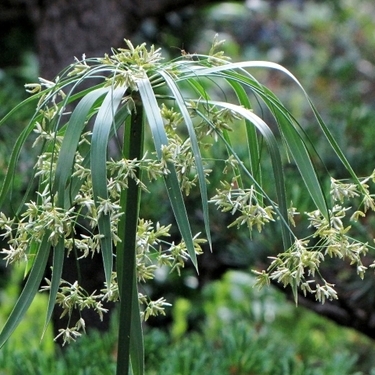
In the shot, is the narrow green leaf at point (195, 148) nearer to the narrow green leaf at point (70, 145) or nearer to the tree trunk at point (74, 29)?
the narrow green leaf at point (70, 145)

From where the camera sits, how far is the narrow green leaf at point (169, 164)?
0.33 metres

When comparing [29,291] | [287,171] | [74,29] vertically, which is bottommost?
[29,291]

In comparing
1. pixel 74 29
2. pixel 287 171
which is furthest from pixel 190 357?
pixel 74 29

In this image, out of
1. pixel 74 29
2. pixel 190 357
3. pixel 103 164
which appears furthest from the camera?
pixel 74 29

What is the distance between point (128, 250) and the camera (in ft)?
1.21

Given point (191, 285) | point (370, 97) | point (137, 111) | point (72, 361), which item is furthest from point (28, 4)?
point (370, 97)

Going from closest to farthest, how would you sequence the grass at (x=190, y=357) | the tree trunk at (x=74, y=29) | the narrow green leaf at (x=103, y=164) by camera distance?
the narrow green leaf at (x=103, y=164) → the grass at (x=190, y=357) → the tree trunk at (x=74, y=29)

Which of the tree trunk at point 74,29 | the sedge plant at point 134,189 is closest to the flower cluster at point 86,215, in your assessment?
the sedge plant at point 134,189

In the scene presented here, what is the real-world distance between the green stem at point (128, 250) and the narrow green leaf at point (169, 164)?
0.09ft

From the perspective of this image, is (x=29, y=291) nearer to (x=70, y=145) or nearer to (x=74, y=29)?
(x=70, y=145)

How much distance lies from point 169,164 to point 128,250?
57 millimetres

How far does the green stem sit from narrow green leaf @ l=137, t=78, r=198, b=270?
3 cm

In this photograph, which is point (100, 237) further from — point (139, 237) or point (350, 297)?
point (350, 297)

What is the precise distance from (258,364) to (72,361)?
0.63ft
